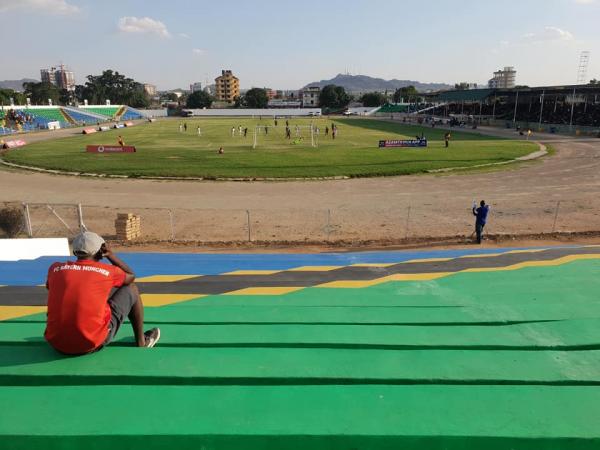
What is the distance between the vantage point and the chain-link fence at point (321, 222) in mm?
17703

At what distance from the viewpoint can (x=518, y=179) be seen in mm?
30516

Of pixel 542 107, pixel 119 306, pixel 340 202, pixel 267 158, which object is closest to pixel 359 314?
pixel 119 306

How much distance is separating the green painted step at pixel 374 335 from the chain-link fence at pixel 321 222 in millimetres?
12194

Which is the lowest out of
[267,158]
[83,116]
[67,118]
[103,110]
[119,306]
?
[267,158]

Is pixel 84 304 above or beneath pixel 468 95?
beneath

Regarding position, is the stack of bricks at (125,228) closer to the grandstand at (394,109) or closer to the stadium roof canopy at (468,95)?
the stadium roof canopy at (468,95)

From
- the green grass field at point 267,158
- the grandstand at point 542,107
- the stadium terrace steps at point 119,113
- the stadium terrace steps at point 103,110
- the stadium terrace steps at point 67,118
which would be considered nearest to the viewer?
the green grass field at point 267,158

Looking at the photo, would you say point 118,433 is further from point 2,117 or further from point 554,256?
point 2,117

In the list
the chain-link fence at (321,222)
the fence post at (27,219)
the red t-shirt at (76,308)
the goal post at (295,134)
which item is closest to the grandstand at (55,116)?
the goal post at (295,134)

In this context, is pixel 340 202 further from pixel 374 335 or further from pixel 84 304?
pixel 84 304

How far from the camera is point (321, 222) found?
20062 mm

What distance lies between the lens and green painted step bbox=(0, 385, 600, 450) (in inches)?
95.3

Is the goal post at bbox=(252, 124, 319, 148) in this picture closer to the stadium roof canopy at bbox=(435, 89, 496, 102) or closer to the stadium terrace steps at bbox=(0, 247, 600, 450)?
the stadium roof canopy at bbox=(435, 89, 496, 102)

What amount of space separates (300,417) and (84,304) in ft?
6.44
